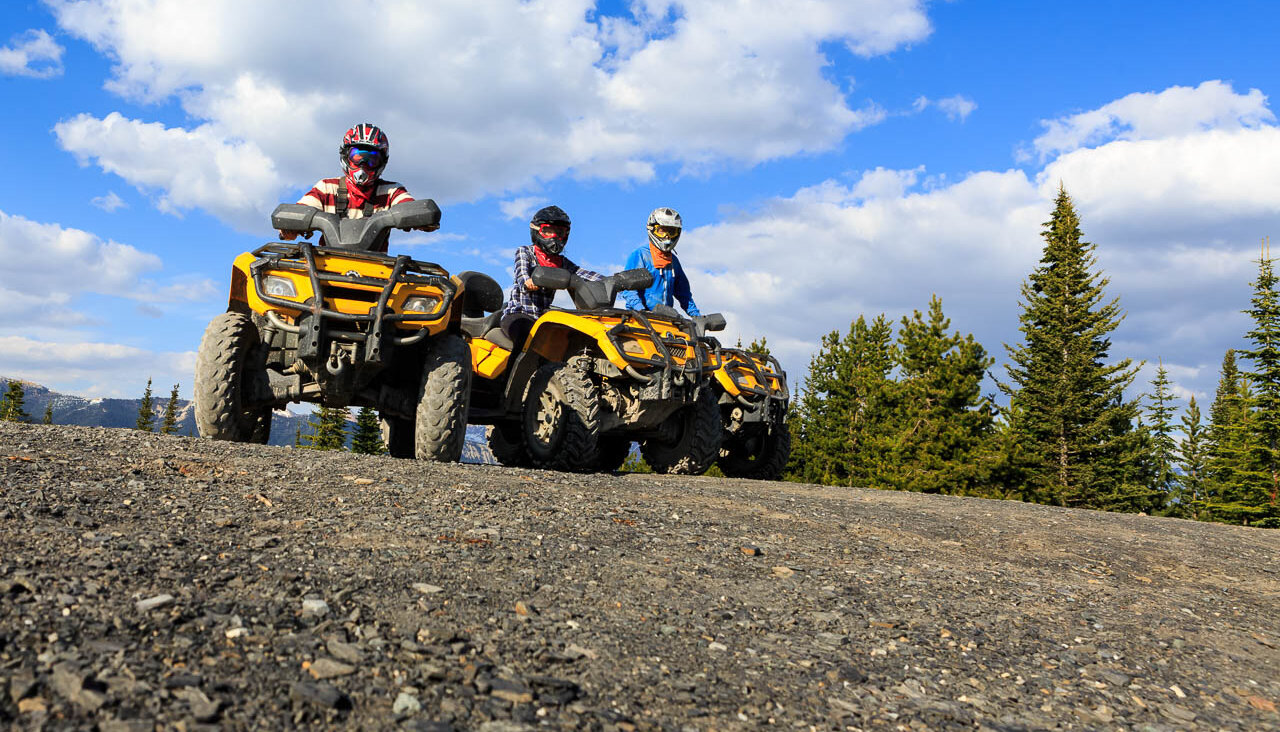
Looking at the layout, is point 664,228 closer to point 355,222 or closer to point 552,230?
point 552,230

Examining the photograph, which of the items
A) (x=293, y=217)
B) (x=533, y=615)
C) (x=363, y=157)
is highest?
(x=363, y=157)

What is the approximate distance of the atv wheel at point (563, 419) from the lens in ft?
27.5

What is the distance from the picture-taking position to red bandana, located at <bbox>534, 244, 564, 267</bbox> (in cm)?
1012

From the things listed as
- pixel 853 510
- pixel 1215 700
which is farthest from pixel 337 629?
pixel 853 510

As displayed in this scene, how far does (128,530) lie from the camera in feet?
10.9

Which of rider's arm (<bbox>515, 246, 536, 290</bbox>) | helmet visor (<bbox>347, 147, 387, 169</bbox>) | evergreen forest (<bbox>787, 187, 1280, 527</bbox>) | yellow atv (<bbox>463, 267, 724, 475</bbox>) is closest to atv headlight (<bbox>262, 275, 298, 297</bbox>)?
helmet visor (<bbox>347, 147, 387, 169</bbox>)

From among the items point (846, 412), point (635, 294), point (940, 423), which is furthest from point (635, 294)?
point (846, 412)

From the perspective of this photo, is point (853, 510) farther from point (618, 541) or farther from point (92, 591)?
point (92, 591)

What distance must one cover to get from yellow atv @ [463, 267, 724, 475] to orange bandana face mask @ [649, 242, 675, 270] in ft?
4.37

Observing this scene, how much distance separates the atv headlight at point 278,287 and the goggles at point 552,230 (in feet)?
13.4

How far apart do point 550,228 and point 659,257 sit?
1.57 m

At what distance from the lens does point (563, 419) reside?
843cm

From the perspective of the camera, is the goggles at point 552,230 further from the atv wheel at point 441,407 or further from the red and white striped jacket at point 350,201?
the atv wheel at point 441,407

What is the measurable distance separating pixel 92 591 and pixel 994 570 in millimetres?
4059
